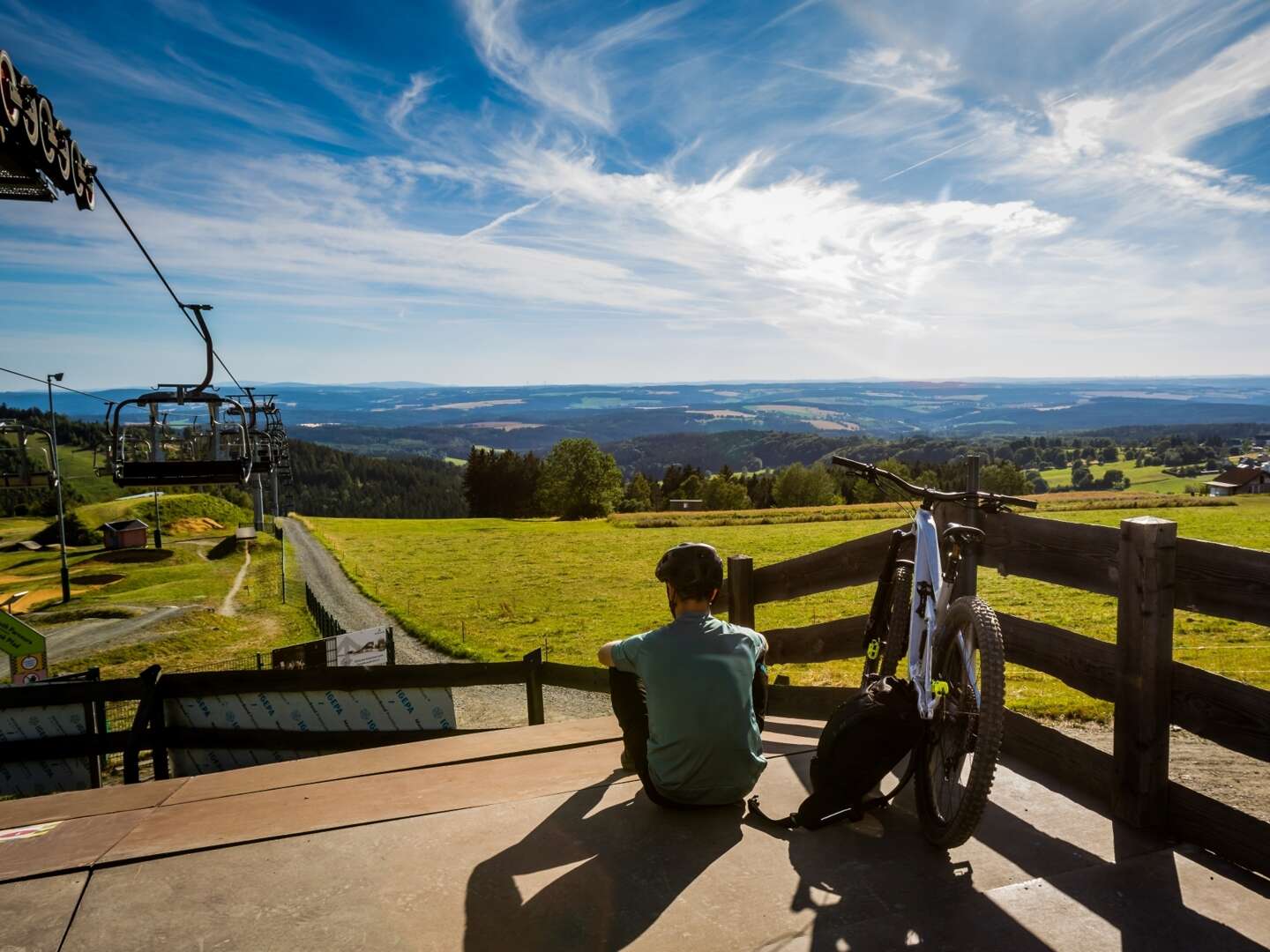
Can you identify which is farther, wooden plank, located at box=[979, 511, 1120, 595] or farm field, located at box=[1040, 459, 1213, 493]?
farm field, located at box=[1040, 459, 1213, 493]

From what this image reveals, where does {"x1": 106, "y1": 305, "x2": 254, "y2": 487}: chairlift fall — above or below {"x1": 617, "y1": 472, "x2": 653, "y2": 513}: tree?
above

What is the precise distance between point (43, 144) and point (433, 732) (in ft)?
23.4

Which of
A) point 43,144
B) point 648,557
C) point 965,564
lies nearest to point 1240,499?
point 648,557

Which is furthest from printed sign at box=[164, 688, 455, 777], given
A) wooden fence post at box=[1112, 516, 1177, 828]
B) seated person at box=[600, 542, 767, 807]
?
wooden fence post at box=[1112, 516, 1177, 828]

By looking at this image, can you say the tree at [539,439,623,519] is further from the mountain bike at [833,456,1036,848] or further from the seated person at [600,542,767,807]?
the mountain bike at [833,456,1036,848]

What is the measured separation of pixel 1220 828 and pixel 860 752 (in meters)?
1.47

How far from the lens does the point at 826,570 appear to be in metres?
5.59

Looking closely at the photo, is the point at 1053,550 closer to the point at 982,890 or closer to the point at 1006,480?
the point at 982,890

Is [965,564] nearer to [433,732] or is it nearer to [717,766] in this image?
[717,766]

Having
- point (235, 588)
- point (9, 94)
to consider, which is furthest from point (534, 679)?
point (235, 588)

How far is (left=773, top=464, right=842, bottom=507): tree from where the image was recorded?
293ft

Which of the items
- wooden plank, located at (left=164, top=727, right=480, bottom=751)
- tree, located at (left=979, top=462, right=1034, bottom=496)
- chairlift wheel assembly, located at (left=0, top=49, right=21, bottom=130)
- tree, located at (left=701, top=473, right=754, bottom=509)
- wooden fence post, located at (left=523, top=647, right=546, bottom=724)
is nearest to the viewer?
wooden fence post, located at (left=523, top=647, right=546, bottom=724)

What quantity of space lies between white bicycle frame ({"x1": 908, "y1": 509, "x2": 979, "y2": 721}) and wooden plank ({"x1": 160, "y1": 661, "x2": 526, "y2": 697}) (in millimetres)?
3600

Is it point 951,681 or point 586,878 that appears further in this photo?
point 951,681
